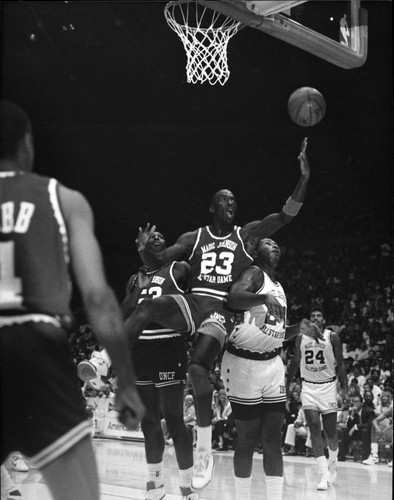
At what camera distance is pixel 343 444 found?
11.6 metres

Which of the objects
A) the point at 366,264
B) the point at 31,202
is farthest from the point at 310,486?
the point at 366,264

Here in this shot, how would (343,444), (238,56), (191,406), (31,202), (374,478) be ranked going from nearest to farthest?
(31,202), (374,478), (343,444), (191,406), (238,56)

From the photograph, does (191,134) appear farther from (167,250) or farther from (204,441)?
(204,441)

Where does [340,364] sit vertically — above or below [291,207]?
Answer: below

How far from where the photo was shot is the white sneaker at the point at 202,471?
5.66m

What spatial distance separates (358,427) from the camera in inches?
443

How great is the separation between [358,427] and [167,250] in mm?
6023

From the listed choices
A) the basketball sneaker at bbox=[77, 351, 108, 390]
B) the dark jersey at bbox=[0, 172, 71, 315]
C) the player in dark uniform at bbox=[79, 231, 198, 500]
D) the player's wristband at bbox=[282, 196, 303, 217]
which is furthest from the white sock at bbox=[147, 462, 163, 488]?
the dark jersey at bbox=[0, 172, 71, 315]

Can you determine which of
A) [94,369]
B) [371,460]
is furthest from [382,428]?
[94,369]

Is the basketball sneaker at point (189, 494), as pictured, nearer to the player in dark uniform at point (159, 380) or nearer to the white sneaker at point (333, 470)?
the player in dark uniform at point (159, 380)

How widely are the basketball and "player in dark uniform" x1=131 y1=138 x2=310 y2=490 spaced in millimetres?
1317

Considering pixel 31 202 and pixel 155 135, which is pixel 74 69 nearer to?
Answer: pixel 155 135

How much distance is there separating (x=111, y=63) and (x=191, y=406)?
A: 8.02m

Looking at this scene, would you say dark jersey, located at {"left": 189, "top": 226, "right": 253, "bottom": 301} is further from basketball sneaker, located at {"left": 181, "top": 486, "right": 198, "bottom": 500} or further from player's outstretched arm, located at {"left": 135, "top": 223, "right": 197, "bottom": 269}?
basketball sneaker, located at {"left": 181, "top": 486, "right": 198, "bottom": 500}
